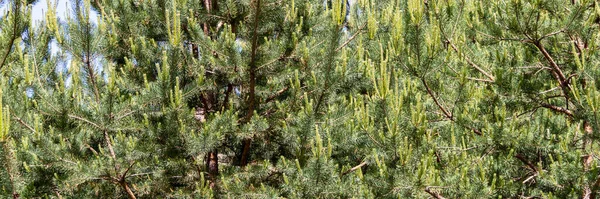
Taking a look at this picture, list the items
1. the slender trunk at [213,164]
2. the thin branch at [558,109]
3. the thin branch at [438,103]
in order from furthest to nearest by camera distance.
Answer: the slender trunk at [213,164] → the thin branch at [558,109] → the thin branch at [438,103]

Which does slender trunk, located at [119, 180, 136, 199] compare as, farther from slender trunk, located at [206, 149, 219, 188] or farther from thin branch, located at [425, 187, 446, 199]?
thin branch, located at [425, 187, 446, 199]

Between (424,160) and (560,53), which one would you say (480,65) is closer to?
(560,53)

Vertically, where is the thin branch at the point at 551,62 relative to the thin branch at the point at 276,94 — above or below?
above

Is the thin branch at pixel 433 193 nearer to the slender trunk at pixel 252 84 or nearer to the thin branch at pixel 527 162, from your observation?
the thin branch at pixel 527 162

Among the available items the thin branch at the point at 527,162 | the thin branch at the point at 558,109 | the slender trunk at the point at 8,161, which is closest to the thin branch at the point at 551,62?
the thin branch at the point at 558,109

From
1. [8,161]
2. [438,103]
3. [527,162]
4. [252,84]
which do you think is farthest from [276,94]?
[8,161]

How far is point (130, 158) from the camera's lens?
12.6ft

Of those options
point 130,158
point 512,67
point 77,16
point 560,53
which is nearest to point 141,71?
point 77,16

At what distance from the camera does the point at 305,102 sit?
410 cm

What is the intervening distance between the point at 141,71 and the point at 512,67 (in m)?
2.89

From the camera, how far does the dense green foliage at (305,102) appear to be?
3.67 metres

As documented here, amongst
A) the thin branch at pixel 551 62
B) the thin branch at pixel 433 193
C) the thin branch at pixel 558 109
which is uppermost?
the thin branch at pixel 551 62

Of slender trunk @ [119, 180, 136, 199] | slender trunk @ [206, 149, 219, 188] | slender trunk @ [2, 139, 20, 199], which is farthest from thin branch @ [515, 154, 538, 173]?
slender trunk @ [2, 139, 20, 199]

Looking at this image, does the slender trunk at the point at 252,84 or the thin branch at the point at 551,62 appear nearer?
the thin branch at the point at 551,62
